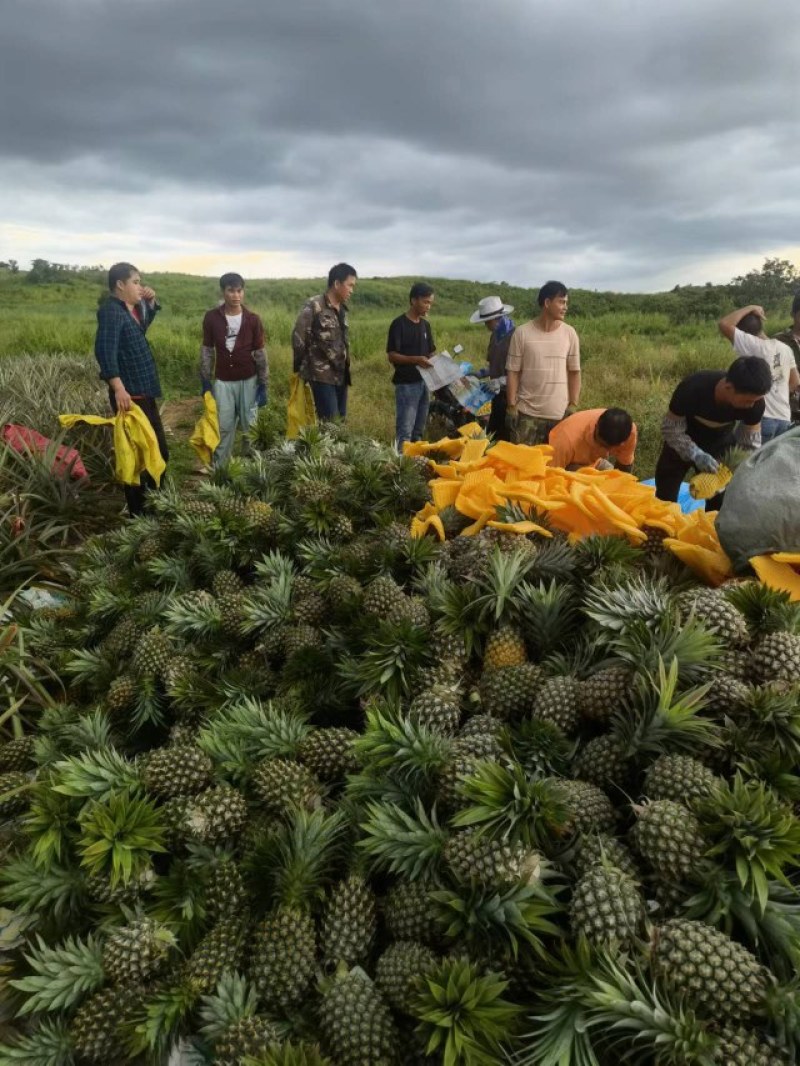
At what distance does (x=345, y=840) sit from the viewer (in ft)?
4.08

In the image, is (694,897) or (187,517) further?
(187,517)

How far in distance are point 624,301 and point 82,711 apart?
109 feet

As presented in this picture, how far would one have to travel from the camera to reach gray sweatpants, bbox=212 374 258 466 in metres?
6.03

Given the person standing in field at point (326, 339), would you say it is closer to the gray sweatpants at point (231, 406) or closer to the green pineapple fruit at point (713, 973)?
the gray sweatpants at point (231, 406)

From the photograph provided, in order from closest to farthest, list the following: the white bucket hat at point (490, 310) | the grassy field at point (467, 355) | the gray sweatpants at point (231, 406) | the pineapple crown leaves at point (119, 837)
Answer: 1. the pineapple crown leaves at point (119, 837)
2. the gray sweatpants at point (231, 406)
3. the white bucket hat at point (490, 310)
4. the grassy field at point (467, 355)

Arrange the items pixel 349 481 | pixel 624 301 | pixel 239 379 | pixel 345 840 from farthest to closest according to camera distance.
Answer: pixel 624 301, pixel 239 379, pixel 349 481, pixel 345 840

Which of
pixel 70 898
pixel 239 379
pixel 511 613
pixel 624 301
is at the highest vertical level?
pixel 624 301

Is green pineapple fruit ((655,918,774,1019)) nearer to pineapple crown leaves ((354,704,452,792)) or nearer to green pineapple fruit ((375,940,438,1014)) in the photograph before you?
green pineapple fruit ((375,940,438,1014))

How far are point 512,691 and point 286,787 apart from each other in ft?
1.66

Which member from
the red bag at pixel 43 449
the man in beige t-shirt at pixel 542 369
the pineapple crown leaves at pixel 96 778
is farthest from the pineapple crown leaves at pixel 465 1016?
the red bag at pixel 43 449

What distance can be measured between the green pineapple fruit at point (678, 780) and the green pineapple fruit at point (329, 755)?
60 centimetres

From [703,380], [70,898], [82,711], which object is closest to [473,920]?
[70,898]

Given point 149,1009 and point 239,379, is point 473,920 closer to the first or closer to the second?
point 149,1009

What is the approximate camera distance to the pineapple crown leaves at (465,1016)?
35.5 inches
